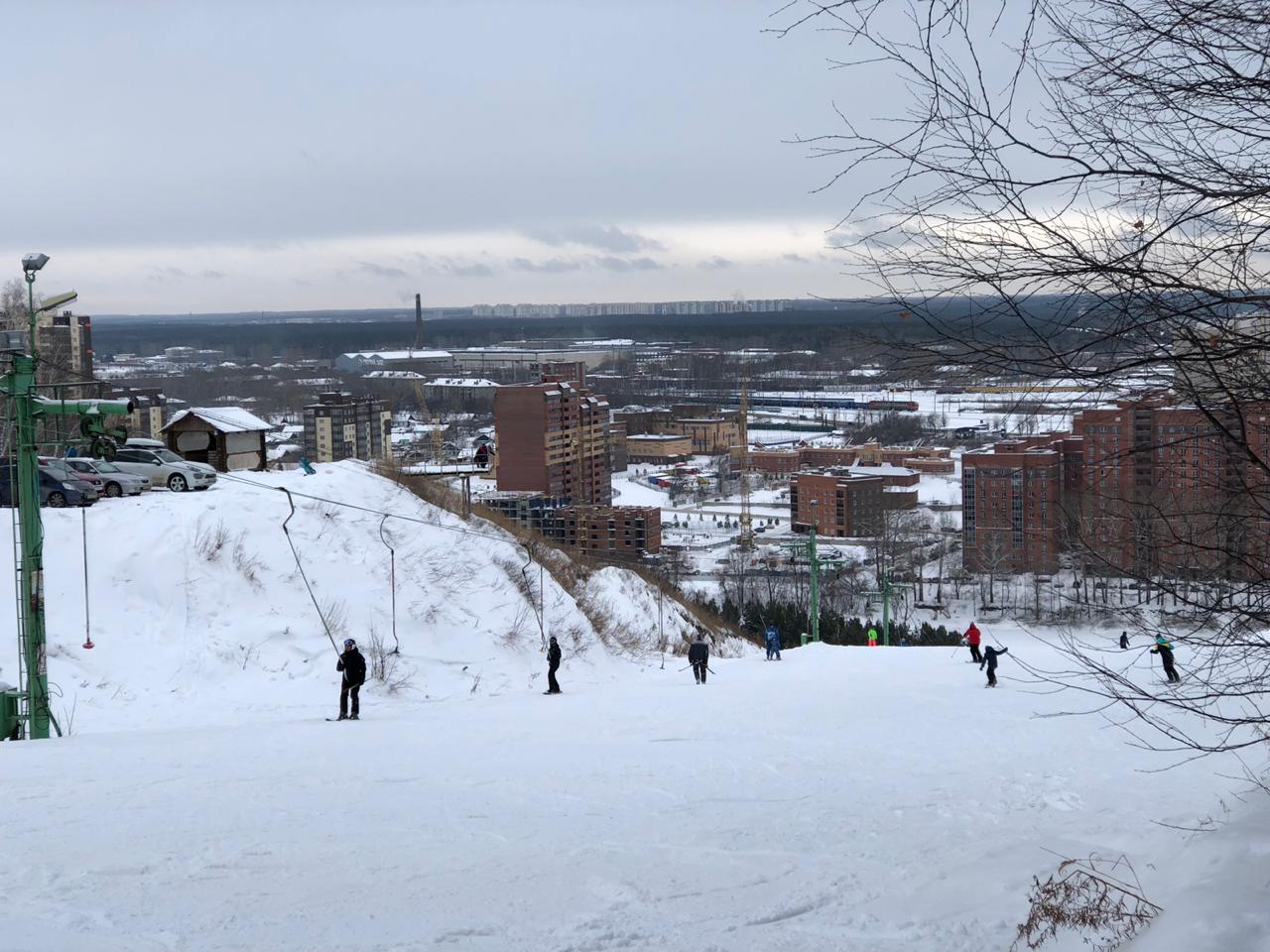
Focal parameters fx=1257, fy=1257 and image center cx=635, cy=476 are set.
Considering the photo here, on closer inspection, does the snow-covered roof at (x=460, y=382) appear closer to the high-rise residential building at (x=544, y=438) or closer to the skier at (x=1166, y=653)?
the high-rise residential building at (x=544, y=438)

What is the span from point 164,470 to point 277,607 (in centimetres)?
611

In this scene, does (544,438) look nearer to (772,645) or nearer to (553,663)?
(772,645)

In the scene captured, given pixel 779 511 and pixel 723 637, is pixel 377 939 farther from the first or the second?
pixel 779 511

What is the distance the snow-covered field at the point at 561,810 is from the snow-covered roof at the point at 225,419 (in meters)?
8.50

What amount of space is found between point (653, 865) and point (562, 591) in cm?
1862

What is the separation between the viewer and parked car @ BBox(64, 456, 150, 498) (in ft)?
80.3

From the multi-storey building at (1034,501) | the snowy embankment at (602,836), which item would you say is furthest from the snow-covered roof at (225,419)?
the multi-storey building at (1034,501)

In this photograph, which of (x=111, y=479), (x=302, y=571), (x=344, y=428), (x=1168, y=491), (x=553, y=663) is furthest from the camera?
(x=344, y=428)

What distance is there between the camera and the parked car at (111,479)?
2448cm

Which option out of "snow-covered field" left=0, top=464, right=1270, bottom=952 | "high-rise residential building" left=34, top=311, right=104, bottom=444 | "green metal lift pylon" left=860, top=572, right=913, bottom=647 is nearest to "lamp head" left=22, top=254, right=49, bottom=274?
"snow-covered field" left=0, top=464, right=1270, bottom=952

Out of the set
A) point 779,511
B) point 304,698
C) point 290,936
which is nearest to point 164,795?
point 290,936

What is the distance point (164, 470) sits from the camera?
25609 millimetres

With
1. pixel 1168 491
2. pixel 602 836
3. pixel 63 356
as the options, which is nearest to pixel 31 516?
pixel 602 836

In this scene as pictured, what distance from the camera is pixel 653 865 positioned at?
7.59 m
